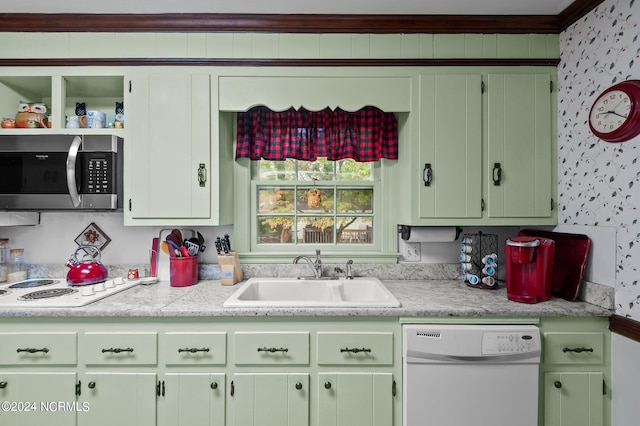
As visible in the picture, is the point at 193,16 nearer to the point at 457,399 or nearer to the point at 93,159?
the point at 93,159

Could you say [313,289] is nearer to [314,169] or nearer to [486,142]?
[314,169]

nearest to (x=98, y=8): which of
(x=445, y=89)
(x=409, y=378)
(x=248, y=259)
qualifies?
(x=248, y=259)

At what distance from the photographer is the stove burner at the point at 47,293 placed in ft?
5.48

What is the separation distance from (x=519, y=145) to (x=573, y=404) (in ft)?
4.56

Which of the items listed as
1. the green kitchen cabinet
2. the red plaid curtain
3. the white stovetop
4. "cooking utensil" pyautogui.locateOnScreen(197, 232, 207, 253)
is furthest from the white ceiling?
the green kitchen cabinet

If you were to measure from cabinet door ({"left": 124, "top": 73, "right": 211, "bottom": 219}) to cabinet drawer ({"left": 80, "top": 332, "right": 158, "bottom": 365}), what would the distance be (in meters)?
0.68

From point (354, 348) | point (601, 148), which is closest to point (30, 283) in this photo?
point (354, 348)

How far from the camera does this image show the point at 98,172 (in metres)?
1.82

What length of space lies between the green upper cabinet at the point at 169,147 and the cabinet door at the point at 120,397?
0.83 m

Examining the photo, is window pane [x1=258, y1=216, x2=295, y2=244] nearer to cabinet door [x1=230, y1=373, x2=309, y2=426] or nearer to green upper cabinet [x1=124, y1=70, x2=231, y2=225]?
green upper cabinet [x1=124, y1=70, x2=231, y2=225]

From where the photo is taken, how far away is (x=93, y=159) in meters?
1.82

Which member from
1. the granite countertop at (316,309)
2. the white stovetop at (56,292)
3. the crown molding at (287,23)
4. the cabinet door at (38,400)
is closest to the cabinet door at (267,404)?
the granite countertop at (316,309)

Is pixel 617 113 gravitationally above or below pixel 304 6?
below

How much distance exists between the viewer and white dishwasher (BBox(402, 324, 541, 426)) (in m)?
1.48
